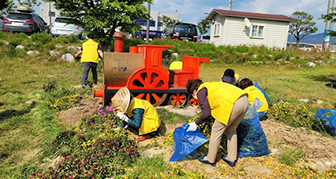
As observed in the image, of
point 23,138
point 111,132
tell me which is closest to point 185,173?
point 111,132

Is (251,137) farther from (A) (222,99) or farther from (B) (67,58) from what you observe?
(B) (67,58)

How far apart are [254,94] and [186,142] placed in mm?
2132

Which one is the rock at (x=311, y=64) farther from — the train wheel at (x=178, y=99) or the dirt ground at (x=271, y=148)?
the train wheel at (x=178, y=99)

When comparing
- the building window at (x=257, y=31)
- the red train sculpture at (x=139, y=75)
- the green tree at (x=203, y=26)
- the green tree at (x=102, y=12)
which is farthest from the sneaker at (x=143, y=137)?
the green tree at (x=203, y=26)

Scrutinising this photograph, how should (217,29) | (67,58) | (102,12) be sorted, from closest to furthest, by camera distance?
1. (102,12)
2. (67,58)
3. (217,29)

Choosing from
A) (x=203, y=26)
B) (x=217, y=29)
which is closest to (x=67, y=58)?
(x=217, y=29)

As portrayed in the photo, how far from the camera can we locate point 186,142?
3.46m

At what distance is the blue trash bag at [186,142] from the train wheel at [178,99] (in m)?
2.42

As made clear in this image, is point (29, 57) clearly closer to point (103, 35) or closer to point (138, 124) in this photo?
point (103, 35)

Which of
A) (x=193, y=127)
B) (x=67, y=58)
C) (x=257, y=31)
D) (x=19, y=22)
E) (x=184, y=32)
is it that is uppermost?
(x=257, y=31)

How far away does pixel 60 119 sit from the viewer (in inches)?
197

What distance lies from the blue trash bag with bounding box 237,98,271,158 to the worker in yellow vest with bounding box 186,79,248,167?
1.15ft

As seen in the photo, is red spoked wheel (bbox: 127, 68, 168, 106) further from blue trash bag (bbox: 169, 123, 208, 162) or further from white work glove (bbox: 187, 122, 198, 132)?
white work glove (bbox: 187, 122, 198, 132)

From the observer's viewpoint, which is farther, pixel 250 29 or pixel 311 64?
pixel 250 29
